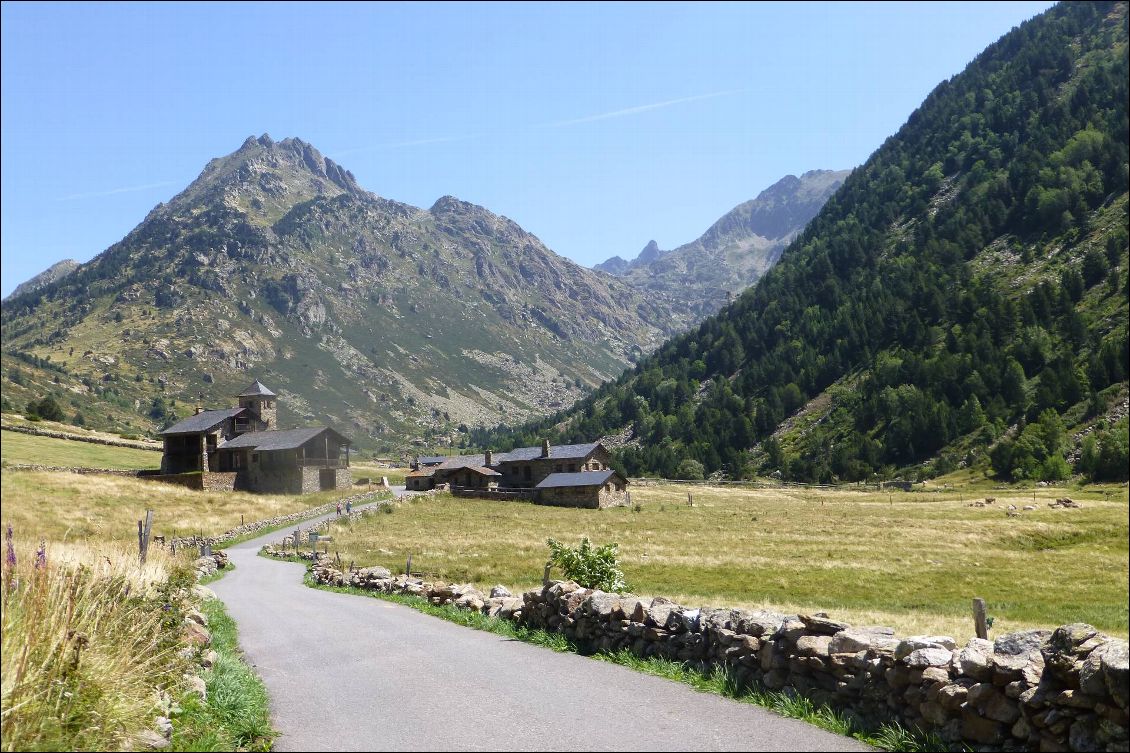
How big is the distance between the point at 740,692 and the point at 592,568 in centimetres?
900

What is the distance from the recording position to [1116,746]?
7.25 metres

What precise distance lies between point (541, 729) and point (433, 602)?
14152mm

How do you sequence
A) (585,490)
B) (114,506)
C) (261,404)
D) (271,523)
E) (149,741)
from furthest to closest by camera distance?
(261,404)
(585,490)
(271,523)
(114,506)
(149,741)

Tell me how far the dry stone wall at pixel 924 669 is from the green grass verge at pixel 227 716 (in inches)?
266

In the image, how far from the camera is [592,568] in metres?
20.2

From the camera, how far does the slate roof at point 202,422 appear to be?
9801cm

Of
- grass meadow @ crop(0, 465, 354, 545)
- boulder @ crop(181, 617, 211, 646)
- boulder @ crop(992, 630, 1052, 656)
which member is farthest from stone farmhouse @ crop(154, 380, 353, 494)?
boulder @ crop(992, 630, 1052, 656)

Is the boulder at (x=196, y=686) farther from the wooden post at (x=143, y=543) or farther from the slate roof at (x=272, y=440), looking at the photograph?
the slate roof at (x=272, y=440)

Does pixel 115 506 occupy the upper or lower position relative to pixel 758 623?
upper

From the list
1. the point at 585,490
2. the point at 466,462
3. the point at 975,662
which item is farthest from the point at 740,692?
the point at 466,462

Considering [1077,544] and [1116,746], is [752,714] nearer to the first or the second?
[1116,746]

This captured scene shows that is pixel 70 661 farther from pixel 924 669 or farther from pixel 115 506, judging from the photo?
pixel 115 506

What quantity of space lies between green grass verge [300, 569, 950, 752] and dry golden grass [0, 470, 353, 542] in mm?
8488

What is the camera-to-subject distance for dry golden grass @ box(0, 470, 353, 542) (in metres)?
6.60
